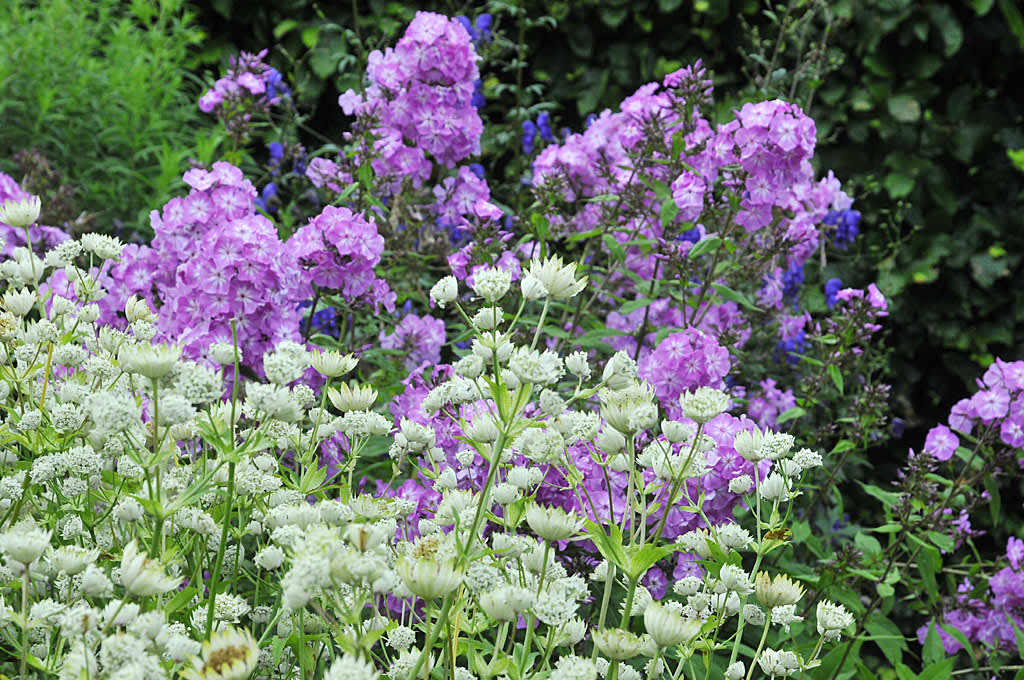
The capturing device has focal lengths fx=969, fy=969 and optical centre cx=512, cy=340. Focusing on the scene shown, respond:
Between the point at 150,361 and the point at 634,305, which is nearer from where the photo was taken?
the point at 150,361

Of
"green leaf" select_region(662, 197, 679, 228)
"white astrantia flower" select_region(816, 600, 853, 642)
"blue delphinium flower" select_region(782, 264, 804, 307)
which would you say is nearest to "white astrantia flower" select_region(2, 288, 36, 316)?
"white astrantia flower" select_region(816, 600, 853, 642)

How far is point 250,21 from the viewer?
527 centimetres

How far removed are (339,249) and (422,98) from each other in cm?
72

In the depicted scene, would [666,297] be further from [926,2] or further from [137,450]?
[926,2]

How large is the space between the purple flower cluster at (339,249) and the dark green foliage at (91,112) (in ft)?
5.89

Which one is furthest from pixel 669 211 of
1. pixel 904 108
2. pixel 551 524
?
pixel 904 108

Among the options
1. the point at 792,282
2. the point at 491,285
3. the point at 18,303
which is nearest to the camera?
the point at 491,285

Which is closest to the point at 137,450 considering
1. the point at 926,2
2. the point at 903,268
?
the point at 903,268

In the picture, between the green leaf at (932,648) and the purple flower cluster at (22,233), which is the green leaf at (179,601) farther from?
the green leaf at (932,648)

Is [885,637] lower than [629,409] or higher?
higher

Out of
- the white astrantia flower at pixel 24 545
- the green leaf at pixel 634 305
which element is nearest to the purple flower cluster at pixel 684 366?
the green leaf at pixel 634 305

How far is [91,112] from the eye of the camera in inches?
170

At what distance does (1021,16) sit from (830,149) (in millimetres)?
965

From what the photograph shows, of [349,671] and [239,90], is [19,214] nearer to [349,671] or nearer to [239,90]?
[349,671]
